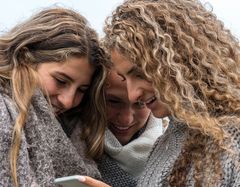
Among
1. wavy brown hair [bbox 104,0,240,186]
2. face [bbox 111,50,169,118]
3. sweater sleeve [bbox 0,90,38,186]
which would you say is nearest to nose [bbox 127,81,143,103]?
face [bbox 111,50,169,118]

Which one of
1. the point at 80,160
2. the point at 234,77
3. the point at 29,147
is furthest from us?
the point at 80,160

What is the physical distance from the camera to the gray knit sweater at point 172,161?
1436mm

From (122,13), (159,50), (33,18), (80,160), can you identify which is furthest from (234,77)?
(33,18)

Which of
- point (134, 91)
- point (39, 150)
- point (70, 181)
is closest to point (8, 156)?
point (39, 150)

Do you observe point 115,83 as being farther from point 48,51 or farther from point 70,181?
point 70,181

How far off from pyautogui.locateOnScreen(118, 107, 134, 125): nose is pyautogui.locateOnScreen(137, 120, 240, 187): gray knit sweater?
249 millimetres

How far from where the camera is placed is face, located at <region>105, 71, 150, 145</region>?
2070mm

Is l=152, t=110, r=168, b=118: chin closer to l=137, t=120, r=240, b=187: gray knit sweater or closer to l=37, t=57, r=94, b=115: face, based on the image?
l=137, t=120, r=240, b=187: gray knit sweater

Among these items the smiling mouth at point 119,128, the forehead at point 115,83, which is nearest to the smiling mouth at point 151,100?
the forehead at point 115,83

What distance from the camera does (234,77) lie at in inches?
62.9

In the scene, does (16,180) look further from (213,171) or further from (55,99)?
(213,171)

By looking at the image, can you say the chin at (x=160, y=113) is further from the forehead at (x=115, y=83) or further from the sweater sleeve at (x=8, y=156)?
the sweater sleeve at (x=8, y=156)

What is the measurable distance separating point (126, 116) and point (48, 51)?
40 cm

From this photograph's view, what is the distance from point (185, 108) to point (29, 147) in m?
0.50
